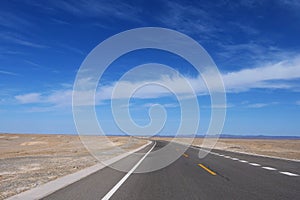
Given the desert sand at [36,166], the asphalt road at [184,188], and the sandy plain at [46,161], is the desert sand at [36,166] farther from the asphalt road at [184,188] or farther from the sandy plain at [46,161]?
the asphalt road at [184,188]

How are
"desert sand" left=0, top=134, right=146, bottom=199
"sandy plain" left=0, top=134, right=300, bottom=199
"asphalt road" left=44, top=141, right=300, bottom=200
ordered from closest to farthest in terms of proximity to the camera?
→ "asphalt road" left=44, top=141, right=300, bottom=200
"desert sand" left=0, top=134, right=146, bottom=199
"sandy plain" left=0, top=134, right=300, bottom=199

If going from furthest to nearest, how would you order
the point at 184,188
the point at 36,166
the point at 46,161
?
the point at 46,161, the point at 36,166, the point at 184,188

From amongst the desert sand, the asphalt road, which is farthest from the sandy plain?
the asphalt road

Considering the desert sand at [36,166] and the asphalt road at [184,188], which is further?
the desert sand at [36,166]

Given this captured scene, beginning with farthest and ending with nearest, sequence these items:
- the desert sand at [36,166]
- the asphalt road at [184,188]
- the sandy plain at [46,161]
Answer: the sandy plain at [46,161]
the desert sand at [36,166]
the asphalt road at [184,188]

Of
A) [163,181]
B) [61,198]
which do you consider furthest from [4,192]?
[163,181]

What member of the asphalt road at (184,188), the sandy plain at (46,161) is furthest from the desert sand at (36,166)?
the asphalt road at (184,188)

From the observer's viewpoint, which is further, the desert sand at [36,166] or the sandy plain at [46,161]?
Result: the sandy plain at [46,161]

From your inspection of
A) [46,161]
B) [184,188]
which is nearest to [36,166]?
[46,161]

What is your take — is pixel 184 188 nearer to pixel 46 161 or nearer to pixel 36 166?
A: pixel 36 166

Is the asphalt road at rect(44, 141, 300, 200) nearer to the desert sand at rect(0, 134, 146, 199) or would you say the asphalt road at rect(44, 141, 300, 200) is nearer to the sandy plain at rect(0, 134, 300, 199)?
the desert sand at rect(0, 134, 146, 199)

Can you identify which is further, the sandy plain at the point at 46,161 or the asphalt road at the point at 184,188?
the sandy plain at the point at 46,161

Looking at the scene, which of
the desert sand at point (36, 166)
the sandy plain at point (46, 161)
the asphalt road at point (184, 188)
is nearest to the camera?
the asphalt road at point (184, 188)

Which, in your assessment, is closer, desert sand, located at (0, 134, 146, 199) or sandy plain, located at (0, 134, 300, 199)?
desert sand, located at (0, 134, 146, 199)
